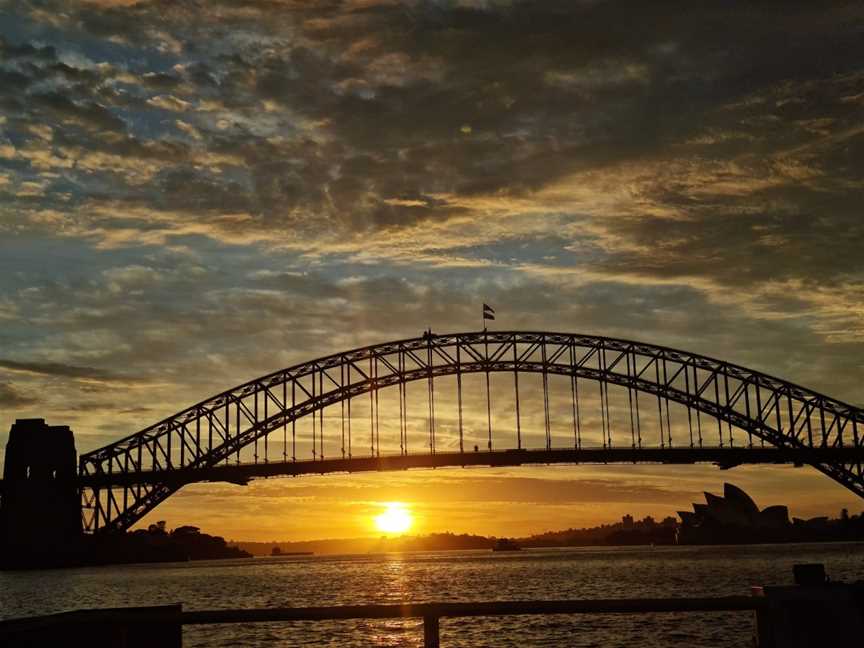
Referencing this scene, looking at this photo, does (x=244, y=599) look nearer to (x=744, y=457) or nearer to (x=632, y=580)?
(x=632, y=580)

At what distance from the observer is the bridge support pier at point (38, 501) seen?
103m

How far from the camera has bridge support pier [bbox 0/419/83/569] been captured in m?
103

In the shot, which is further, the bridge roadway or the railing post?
the bridge roadway

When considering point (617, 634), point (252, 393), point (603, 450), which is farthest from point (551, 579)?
point (617, 634)

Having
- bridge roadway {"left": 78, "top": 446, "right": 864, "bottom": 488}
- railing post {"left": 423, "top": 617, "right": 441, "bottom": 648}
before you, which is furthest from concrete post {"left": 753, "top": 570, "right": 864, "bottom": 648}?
bridge roadway {"left": 78, "top": 446, "right": 864, "bottom": 488}

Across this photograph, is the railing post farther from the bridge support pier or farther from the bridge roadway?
the bridge support pier

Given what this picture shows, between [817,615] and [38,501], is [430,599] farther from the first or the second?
[38,501]

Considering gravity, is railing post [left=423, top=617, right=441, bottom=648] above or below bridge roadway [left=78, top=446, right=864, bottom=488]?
below

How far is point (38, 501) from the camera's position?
104 meters

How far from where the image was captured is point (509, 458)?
92250 millimetres

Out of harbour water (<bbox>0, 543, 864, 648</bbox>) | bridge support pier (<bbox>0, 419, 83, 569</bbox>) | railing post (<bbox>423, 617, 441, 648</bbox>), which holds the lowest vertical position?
harbour water (<bbox>0, 543, 864, 648</bbox>)

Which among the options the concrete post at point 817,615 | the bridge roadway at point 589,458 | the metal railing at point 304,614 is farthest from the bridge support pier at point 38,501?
the concrete post at point 817,615

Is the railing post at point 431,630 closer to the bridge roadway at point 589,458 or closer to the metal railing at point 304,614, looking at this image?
the metal railing at point 304,614

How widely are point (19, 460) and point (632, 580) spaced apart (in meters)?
59.6
